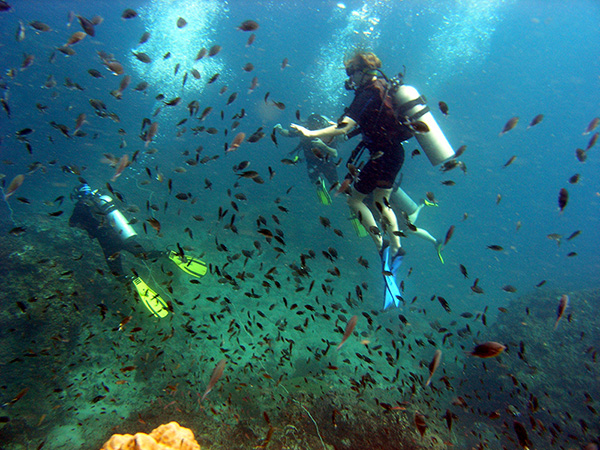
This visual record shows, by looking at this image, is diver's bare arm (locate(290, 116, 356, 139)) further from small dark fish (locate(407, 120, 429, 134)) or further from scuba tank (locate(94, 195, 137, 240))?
scuba tank (locate(94, 195, 137, 240))

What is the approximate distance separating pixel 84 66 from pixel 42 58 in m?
7.64

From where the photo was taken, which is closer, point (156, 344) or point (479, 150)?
point (156, 344)

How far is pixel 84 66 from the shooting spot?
1511 inches

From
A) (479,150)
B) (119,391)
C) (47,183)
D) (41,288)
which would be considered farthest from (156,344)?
(479,150)

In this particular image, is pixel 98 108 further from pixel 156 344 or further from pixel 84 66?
pixel 84 66

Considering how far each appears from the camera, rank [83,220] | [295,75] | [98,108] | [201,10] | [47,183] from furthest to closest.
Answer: [295,75], [47,183], [201,10], [83,220], [98,108]

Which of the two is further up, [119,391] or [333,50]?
[333,50]

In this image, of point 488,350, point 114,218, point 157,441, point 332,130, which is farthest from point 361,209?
point 114,218

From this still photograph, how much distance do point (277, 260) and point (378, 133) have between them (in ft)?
36.5

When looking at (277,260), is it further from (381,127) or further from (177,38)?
(177,38)

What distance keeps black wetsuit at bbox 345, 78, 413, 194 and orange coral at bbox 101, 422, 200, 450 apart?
4365mm

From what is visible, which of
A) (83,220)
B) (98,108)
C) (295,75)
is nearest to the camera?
(98,108)

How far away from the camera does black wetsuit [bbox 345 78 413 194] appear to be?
12.5 ft

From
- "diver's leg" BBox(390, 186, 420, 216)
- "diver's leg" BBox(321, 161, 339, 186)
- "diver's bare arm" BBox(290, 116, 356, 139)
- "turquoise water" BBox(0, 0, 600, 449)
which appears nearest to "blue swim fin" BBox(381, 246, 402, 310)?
"turquoise water" BBox(0, 0, 600, 449)
